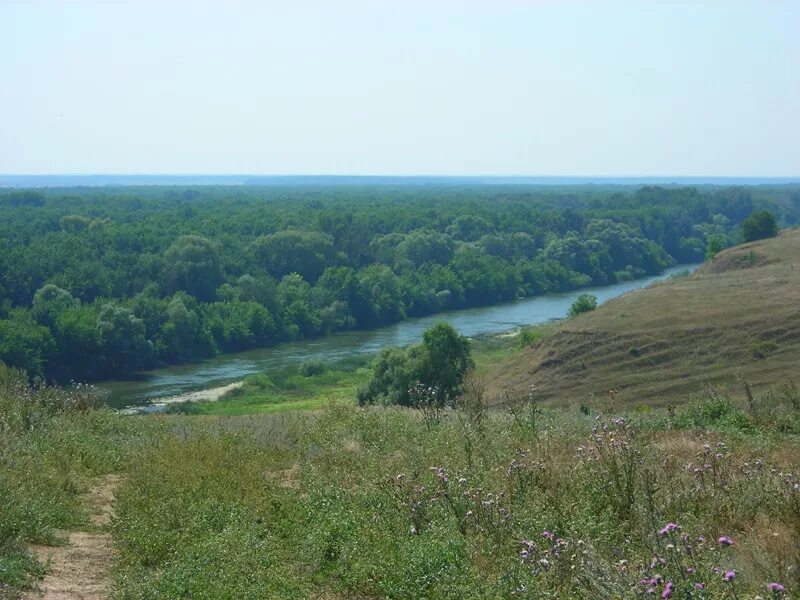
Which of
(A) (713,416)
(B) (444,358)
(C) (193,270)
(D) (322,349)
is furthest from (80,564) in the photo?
(C) (193,270)

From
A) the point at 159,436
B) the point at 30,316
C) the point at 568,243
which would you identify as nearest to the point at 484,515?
the point at 159,436

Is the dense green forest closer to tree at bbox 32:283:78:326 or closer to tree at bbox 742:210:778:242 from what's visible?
tree at bbox 32:283:78:326

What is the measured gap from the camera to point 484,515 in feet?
20.8

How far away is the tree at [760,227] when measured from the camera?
6581cm

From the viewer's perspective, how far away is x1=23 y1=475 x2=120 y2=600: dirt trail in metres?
5.88

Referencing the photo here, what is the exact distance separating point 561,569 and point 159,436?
284 inches

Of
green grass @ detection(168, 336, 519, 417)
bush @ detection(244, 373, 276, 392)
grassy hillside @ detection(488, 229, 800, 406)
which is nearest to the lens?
grassy hillside @ detection(488, 229, 800, 406)

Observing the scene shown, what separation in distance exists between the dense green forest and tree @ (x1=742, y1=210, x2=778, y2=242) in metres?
3.23

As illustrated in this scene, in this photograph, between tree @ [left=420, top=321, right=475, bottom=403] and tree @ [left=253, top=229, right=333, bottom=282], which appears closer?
tree @ [left=420, top=321, right=475, bottom=403]

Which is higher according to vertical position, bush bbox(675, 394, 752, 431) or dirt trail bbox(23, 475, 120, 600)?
dirt trail bbox(23, 475, 120, 600)

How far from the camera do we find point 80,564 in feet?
21.6

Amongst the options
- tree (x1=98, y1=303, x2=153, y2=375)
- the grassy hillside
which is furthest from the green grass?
tree (x1=98, y1=303, x2=153, y2=375)

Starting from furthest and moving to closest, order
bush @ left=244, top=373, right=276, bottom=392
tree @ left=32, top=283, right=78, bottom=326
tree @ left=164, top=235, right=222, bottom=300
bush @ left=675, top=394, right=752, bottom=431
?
tree @ left=164, top=235, right=222, bottom=300 < tree @ left=32, top=283, right=78, bottom=326 < bush @ left=244, top=373, right=276, bottom=392 < bush @ left=675, top=394, right=752, bottom=431

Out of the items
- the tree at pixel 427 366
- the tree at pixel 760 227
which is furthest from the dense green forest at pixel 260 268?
the tree at pixel 427 366
